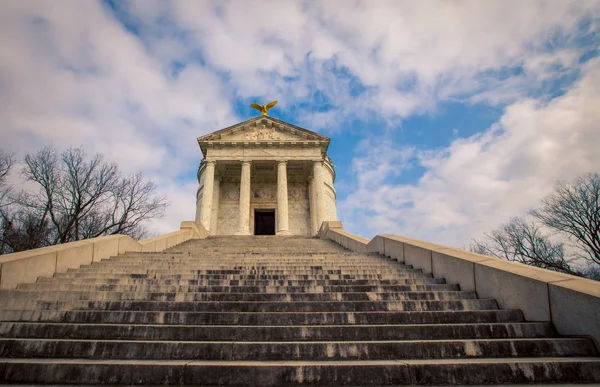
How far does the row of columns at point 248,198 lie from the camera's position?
23672 millimetres

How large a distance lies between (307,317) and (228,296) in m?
1.66

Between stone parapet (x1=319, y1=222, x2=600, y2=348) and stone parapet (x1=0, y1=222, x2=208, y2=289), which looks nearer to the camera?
stone parapet (x1=319, y1=222, x2=600, y2=348)

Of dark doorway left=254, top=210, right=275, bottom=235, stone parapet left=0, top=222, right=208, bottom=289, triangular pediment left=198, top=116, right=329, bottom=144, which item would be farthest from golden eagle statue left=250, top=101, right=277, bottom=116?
stone parapet left=0, top=222, right=208, bottom=289

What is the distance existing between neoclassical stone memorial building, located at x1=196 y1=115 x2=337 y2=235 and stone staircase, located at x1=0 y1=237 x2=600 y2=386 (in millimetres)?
16631

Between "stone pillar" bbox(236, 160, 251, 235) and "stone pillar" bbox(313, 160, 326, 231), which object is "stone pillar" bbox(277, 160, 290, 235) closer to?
"stone pillar" bbox(236, 160, 251, 235)

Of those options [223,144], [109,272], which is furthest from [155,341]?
[223,144]

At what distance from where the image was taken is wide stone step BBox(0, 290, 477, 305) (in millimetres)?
6023

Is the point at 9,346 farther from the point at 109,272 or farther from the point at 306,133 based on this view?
the point at 306,133

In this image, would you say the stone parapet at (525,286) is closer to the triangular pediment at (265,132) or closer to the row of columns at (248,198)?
the row of columns at (248,198)

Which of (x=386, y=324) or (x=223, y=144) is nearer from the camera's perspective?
(x=386, y=324)

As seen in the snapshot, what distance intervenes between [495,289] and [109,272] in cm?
805

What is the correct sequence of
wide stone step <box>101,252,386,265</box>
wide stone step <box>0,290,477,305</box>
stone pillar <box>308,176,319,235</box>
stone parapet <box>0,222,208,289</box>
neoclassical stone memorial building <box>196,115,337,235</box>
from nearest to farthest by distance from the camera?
wide stone step <box>0,290,477,305</box> → stone parapet <box>0,222,208,289</box> → wide stone step <box>101,252,386,265</box> → neoclassical stone memorial building <box>196,115,337,235</box> → stone pillar <box>308,176,319,235</box>

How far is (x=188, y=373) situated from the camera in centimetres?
368

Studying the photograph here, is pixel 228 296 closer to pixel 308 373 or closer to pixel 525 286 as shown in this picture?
pixel 308 373
